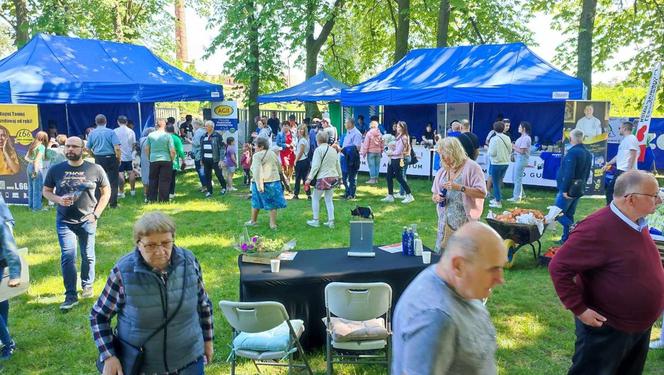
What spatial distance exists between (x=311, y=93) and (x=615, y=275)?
53.3 feet

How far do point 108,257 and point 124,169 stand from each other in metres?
5.34

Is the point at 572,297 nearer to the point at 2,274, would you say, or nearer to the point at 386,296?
the point at 386,296

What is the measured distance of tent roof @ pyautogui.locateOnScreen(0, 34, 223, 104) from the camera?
11.8 metres

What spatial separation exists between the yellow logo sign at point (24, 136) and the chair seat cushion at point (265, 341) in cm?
838

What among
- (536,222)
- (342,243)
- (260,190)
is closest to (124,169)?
(260,190)

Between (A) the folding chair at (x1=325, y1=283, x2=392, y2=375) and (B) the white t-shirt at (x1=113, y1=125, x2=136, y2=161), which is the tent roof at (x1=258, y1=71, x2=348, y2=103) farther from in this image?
(A) the folding chair at (x1=325, y1=283, x2=392, y2=375)

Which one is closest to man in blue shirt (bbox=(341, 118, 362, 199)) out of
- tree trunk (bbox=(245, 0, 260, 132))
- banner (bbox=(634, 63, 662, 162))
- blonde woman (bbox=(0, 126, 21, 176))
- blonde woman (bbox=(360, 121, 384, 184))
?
blonde woman (bbox=(360, 121, 384, 184))

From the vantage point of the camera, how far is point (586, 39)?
14.4 metres

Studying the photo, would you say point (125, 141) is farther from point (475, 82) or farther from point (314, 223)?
point (475, 82)

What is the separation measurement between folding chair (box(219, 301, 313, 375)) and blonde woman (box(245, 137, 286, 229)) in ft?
14.7

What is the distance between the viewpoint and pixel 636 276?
9.44 feet

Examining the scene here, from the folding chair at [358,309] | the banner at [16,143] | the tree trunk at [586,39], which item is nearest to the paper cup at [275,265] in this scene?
the folding chair at [358,309]

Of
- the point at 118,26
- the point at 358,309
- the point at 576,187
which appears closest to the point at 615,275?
the point at 358,309

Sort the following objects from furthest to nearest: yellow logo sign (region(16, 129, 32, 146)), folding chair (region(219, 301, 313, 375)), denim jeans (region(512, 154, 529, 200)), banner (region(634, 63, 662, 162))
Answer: denim jeans (region(512, 154, 529, 200)) < yellow logo sign (region(16, 129, 32, 146)) < banner (region(634, 63, 662, 162)) < folding chair (region(219, 301, 313, 375))
